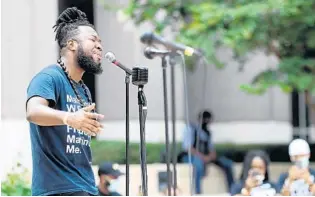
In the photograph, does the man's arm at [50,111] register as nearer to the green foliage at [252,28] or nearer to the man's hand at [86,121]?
the man's hand at [86,121]

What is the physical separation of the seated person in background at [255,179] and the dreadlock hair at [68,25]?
90.6 inches

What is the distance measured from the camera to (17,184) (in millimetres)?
6734

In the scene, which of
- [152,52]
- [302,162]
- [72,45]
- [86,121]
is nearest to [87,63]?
[72,45]

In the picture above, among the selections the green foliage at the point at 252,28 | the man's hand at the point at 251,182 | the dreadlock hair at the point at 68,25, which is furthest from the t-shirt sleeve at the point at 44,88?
the green foliage at the point at 252,28

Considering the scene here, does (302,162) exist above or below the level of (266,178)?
above

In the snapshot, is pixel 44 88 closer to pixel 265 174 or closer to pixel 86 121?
pixel 86 121

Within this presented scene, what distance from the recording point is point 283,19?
9312 millimetres

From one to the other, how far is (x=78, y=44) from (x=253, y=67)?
26.0 feet

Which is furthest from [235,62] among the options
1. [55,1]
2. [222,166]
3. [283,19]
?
[55,1]

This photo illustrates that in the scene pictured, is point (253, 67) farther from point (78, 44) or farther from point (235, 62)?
point (78, 44)

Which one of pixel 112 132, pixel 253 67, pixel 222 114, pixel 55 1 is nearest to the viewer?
pixel 55 1

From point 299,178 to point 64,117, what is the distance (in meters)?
2.97

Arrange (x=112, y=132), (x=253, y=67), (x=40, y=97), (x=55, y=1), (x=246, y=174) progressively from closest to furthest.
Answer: (x=40, y=97)
(x=55, y=1)
(x=246, y=174)
(x=112, y=132)
(x=253, y=67)

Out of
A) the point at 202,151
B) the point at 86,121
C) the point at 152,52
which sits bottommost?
the point at 202,151
